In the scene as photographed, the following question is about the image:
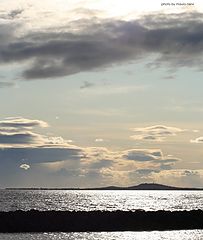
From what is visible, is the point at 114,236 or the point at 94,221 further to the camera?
the point at 94,221

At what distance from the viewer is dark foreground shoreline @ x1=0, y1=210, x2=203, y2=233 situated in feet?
249

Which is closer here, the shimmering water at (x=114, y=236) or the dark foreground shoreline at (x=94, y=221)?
A: the shimmering water at (x=114, y=236)

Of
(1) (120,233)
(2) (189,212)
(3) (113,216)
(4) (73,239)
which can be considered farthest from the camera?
(2) (189,212)

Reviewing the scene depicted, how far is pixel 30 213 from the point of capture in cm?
8138

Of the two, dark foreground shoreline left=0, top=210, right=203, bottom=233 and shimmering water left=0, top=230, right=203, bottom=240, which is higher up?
dark foreground shoreline left=0, top=210, right=203, bottom=233

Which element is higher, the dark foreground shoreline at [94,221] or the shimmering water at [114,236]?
the dark foreground shoreline at [94,221]

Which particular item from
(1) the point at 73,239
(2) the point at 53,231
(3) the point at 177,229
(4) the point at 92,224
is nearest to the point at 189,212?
(3) the point at 177,229

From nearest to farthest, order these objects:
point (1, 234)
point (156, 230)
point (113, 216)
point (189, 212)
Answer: point (1, 234)
point (156, 230)
point (113, 216)
point (189, 212)

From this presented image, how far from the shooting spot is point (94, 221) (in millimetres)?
80188

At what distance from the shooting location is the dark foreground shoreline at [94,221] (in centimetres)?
7594

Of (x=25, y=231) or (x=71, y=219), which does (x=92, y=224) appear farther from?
(x=25, y=231)

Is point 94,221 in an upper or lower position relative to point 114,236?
upper

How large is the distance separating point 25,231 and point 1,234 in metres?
4.80

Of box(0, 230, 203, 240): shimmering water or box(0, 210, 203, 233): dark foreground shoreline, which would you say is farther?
box(0, 210, 203, 233): dark foreground shoreline
